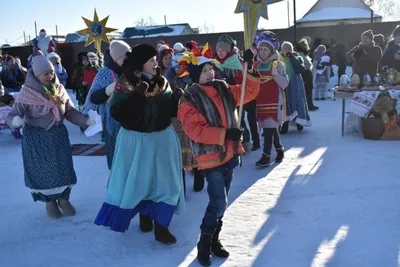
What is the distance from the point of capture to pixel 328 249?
11.2ft

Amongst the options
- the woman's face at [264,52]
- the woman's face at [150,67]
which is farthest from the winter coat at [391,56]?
the woman's face at [150,67]

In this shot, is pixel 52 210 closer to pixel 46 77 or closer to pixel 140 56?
pixel 46 77

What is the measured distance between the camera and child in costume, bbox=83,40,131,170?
398 centimetres

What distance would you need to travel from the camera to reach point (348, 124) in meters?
7.85

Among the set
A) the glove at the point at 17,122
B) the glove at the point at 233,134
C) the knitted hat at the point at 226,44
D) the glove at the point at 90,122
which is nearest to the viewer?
the glove at the point at 233,134

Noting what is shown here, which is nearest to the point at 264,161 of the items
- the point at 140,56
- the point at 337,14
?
the point at 140,56

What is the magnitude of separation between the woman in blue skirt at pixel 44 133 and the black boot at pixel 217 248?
68.8 inches

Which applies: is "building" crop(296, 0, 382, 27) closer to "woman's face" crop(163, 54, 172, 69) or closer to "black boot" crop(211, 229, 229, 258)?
"woman's face" crop(163, 54, 172, 69)

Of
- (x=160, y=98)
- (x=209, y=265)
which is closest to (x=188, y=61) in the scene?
(x=160, y=98)

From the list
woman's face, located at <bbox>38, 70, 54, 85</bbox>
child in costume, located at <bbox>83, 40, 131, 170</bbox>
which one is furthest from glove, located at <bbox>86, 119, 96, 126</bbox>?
woman's face, located at <bbox>38, 70, 54, 85</bbox>

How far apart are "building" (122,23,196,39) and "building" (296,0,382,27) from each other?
10.1 metres

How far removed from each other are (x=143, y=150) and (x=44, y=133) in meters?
1.26

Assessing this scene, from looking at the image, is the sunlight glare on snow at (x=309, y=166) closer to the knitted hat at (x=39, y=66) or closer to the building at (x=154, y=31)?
the knitted hat at (x=39, y=66)

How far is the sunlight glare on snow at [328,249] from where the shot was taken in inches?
127
